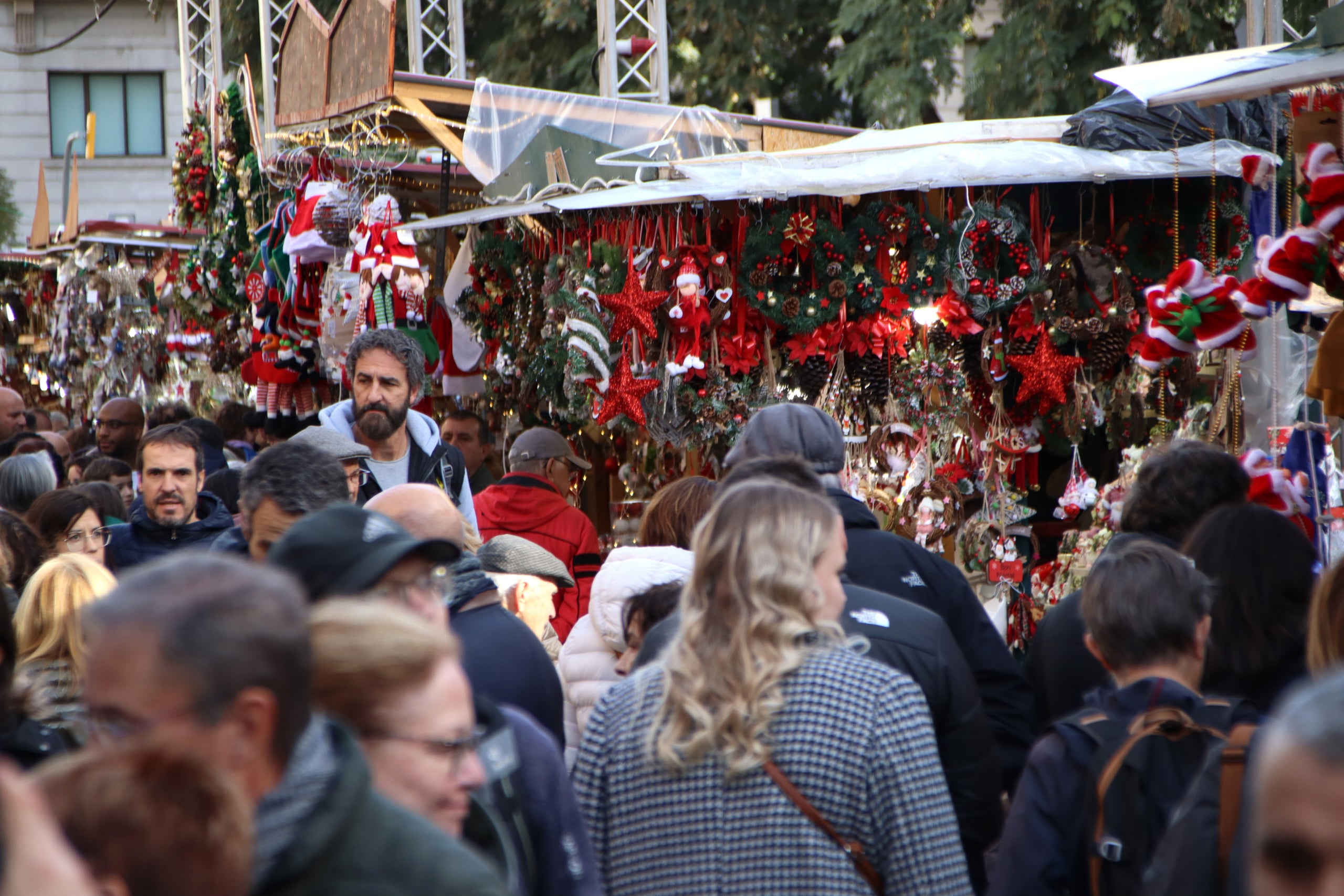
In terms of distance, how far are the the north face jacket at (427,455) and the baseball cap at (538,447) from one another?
1.13 m

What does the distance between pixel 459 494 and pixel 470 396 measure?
3340 millimetres

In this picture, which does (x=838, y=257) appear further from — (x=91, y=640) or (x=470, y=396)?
(x=91, y=640)

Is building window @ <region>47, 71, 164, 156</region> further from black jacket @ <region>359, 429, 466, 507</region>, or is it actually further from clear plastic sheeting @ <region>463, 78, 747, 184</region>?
black jacket @ <region>359, 429, 466, 507</region>

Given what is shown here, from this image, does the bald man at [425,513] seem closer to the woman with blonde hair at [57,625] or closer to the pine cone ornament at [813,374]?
the woman with blonde hair at [57,625]

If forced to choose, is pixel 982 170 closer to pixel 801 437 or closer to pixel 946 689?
pixel 801 437

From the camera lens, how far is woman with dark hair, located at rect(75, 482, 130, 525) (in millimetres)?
5520

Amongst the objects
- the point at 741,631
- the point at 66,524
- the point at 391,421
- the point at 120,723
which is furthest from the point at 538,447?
the point at 120,723

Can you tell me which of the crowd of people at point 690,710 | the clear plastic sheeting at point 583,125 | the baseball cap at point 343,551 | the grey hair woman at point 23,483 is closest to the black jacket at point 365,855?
the crowd of people at point 690,710

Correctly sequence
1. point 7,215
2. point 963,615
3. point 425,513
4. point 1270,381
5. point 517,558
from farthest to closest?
point 7,215, point 1270,381, point 517,558, point 963,615, point 425,513

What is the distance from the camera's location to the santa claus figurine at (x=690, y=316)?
6434 millimetres

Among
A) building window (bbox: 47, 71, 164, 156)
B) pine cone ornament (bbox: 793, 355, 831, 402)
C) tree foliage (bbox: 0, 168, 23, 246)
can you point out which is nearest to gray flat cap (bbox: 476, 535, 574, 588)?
pine cone ornament (bbox: 793, 355, 831, 402)

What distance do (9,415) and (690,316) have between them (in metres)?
5.13

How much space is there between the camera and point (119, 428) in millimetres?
8133

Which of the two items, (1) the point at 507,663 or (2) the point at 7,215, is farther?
(2) the point at 7,215
